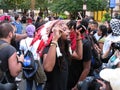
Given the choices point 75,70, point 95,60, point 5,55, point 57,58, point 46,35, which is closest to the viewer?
point 46,35

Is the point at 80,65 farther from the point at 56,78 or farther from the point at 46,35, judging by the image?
the point at 46,35

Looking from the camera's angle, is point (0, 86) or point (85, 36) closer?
point (0, 86)

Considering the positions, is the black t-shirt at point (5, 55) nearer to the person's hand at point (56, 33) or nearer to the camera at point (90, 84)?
the person's hand at point (56, 33)

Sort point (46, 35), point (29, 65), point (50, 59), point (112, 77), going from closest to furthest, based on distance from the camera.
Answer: point (112, 77), point (50, 59), point (46, 35), point (29, 65)

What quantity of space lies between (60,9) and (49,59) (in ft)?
105

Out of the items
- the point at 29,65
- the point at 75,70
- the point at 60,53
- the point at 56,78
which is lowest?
the point at 29,65

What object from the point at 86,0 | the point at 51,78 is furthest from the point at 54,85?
the point at 86,0

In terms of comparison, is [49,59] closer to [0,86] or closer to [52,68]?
[52,68]

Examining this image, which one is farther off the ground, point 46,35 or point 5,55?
point 46,35

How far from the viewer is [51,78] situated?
4234 millimetres

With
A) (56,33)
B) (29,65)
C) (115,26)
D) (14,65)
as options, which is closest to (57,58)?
(56,33)

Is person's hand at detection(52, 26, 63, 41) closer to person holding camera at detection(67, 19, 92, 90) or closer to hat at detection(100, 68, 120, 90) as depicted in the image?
person holding camera at detection(67, 19, 92, 90)

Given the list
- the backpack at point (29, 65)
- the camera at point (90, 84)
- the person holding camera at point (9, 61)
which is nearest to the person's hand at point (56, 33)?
the person holding camera at point (9, 61)

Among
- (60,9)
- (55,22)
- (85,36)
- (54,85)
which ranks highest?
(55,22)
